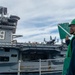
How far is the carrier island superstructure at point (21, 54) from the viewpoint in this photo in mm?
21812

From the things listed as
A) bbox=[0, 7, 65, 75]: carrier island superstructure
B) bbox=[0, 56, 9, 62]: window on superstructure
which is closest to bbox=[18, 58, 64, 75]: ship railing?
bbox=[0, 7, 65, 75]: carrier island superstructure

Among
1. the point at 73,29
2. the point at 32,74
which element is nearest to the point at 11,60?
the point at 32,74

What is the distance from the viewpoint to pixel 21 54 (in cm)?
2489

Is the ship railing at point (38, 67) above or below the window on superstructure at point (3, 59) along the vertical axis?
below

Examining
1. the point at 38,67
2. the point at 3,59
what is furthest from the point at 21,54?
the point at 38,67

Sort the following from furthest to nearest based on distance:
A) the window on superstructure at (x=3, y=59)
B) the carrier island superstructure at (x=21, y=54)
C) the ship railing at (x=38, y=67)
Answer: the window on superstructure at (x=3, y=59) → the carrier island superstructure at (x=21, y=54) → the ship railing at (x=38, y=67)

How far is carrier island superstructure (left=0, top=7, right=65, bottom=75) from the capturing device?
21812 millimetres

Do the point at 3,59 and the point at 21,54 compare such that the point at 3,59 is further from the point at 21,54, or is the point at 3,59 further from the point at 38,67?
the point at 38,67

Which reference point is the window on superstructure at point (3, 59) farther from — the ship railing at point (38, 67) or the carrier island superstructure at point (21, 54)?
the ship railing at point (38, 67)

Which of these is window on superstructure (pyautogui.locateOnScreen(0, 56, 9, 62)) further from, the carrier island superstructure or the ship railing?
the ship railing

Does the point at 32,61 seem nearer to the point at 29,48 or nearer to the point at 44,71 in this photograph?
the point at 29,48

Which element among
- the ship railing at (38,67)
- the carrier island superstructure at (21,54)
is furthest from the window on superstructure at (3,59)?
the ship railing at (38,67)

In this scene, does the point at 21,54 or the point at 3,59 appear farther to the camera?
the point at 21,54

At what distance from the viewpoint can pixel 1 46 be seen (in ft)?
76.3
